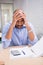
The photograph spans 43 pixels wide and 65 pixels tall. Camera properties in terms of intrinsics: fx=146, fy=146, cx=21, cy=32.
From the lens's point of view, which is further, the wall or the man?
the wall

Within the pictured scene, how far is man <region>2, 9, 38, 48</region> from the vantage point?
4.09ft

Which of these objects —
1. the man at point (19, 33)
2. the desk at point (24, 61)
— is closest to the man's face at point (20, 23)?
the man at point (19, 33)

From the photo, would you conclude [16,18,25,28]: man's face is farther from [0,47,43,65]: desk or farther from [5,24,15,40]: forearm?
[0,47,43,65]: desk

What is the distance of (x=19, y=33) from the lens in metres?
1.33

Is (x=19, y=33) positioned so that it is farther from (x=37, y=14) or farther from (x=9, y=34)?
(x=37, y=14)

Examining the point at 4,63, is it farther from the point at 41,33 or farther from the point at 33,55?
the point at 41,33

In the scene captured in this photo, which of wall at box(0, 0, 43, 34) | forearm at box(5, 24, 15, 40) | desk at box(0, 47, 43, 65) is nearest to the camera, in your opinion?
desk at box(0, 47, 43, 65)

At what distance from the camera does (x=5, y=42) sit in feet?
4.10

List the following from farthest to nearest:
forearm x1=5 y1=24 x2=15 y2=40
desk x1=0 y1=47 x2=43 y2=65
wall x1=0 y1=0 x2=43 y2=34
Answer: wall x1=0 y1=0 x2=43 y2=34 < forearm x1=5 y1=24 x2=15 y2=40 < desk x1=0 y1=47 x2=43 y2=65

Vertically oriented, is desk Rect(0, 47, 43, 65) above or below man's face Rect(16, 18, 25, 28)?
below

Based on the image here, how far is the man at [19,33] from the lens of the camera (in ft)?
4.09

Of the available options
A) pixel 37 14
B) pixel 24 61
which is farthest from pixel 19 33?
pixel 37 14

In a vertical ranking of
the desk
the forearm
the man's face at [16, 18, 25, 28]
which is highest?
the man's face at [16, 18, 25, 28]

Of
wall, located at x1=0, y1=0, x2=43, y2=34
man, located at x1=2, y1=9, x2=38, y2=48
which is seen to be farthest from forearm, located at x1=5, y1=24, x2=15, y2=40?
wall, located at x1=0, y1=0, x2=43, y2=34
